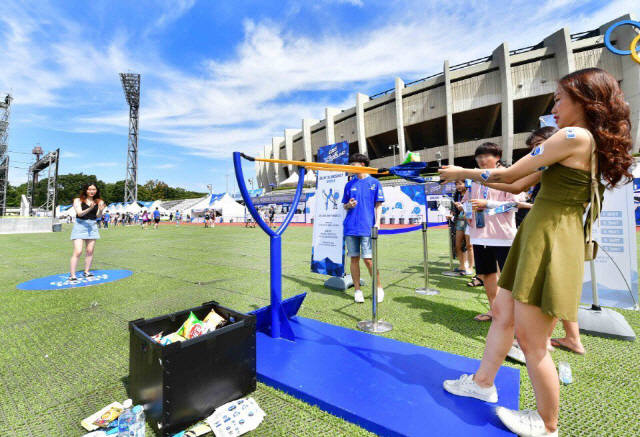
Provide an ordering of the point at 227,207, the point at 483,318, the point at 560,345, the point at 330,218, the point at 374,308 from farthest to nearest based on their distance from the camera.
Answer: the point at 227,207
the point at 330,218
the point at 483,318
the point at 374,308
the point at 560,345

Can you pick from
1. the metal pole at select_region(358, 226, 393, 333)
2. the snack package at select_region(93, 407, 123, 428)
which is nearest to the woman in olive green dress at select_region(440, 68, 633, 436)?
the metal pole at select_region(358, 226, 393, 333)

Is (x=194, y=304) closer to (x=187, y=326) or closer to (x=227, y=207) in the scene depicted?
(x=187, y=326)

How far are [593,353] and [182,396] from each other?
10.5ft

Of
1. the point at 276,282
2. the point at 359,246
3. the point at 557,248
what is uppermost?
the point at 557,248

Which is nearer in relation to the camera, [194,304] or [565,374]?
[565,374]

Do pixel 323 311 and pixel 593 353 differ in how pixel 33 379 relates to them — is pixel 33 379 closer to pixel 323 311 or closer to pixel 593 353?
pixel 323 311

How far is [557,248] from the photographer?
142 cm

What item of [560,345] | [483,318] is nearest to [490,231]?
[483,318]

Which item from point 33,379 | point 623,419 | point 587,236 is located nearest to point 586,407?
point 623,419

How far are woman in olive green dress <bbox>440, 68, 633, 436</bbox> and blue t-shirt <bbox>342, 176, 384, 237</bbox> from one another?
2.39m

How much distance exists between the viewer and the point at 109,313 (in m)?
3.60

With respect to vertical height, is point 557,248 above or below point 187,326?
above

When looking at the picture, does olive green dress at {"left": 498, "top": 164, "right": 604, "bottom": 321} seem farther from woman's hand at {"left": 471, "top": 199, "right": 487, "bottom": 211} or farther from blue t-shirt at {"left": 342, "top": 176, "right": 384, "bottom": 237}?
blue t-shirt at {"left": 342, "top": 176, "right": 384, "bottom": 237}

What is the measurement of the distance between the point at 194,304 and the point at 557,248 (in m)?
3.93
